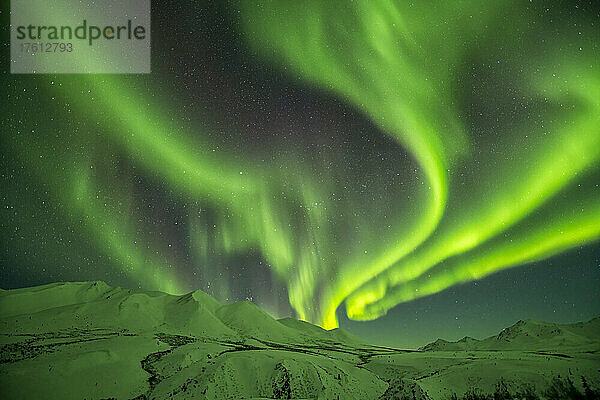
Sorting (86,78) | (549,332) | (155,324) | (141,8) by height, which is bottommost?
(549,332)

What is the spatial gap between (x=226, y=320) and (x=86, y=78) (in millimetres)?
78603

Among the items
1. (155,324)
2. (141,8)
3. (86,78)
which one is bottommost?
(155,324)

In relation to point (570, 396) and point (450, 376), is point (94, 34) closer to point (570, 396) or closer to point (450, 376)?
point (450, 376)

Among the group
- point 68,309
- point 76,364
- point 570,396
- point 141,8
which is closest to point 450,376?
point 570,396

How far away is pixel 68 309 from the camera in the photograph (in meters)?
74.7

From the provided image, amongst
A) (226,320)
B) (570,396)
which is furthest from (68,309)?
(570,396)

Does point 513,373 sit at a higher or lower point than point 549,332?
higher

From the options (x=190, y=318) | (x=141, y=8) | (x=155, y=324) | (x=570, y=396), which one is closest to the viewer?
(x=570, y=396)

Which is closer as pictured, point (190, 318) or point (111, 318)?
point (111, 318)

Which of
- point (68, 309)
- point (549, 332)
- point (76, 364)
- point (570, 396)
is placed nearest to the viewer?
point (570, 396)

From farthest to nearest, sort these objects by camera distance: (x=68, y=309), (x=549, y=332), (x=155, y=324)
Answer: (x=549, y=332)
(x=155, y=324)
(x=68, y=309)

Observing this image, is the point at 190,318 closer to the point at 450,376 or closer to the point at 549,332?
the point at 450,376

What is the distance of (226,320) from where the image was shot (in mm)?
98688

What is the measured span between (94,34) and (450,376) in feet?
98.7
